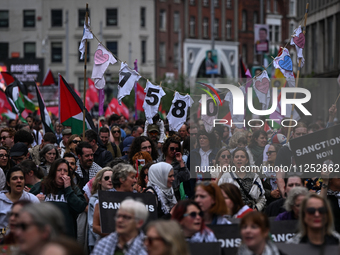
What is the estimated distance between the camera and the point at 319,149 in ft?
27.6

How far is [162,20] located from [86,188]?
61571mm

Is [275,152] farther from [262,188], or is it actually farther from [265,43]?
[265,43]

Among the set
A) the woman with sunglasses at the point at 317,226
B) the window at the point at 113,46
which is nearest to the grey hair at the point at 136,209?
the woman with sunglasses at the point at 317,226

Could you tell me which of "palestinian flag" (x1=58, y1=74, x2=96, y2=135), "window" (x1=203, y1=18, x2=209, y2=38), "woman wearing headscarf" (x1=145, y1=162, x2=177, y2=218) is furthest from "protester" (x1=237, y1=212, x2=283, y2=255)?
"window" (x1=203, y1=18, x2=209, y2=38)

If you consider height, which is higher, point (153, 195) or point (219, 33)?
point (219, 33)

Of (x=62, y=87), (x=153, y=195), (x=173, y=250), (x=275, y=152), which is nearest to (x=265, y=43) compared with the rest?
(x=62, y=87)

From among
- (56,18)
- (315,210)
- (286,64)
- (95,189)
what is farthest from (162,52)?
(315,210)

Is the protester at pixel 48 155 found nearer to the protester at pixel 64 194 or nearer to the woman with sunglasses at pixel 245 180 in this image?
the protester at pixel 64 194

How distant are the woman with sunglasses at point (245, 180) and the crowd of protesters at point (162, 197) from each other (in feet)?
0.04

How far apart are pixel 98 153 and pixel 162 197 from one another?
339cm

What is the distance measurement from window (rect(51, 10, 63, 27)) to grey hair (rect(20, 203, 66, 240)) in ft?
200

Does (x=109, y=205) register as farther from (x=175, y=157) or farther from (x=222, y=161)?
(x=175, y=157)

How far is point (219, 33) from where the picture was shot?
253ft

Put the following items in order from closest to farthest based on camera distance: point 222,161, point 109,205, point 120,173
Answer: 1. point 109,205
2. point 120,173
3. point 222,161
